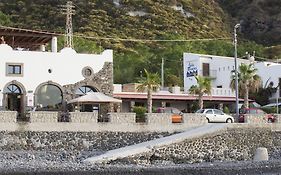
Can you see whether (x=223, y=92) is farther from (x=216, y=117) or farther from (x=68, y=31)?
(x=216, y=117)

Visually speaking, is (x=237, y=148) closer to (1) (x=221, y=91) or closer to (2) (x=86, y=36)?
(1) (x=221, y=91)

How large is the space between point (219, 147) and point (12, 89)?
1760 centimetres

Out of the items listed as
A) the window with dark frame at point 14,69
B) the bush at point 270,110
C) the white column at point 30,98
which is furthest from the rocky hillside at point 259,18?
the window with dark frame at point 14,69

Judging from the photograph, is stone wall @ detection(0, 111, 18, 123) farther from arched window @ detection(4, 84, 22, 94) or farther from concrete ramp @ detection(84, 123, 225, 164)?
arched window @ detection(4, 84, 22, 94)

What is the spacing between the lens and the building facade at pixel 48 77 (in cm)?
4566

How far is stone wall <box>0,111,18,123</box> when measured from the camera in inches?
1432

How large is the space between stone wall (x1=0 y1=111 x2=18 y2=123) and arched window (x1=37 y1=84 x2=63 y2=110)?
31.6ft

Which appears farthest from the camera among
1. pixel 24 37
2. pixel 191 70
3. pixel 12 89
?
pixel 191 70

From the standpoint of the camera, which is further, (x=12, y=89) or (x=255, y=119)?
(x=12, y=89)

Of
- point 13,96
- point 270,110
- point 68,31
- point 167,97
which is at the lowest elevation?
point 270,110

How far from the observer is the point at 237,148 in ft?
125

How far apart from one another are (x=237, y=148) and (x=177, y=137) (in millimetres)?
4828

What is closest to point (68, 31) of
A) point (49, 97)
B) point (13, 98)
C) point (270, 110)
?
point (49, 97)

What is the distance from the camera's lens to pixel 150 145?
34188mm
